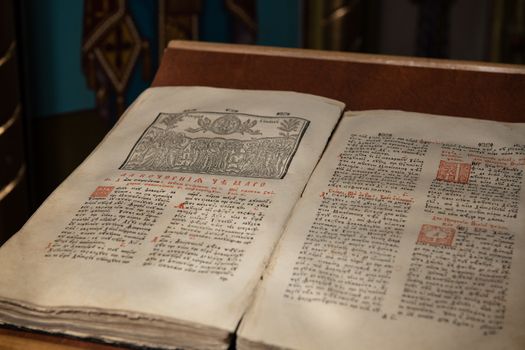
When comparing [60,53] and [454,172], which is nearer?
[454,172]

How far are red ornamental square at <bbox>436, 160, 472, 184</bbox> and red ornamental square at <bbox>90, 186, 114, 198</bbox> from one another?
564 millimetres

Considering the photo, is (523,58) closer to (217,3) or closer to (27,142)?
(217,3)

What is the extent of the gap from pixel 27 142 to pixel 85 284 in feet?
5.37

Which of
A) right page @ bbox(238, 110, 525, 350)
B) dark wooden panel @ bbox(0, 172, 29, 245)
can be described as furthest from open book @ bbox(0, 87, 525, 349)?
dark wooden panel @ bbox(0, 172, 29, 245)

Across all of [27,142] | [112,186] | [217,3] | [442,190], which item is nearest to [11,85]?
[27,142]

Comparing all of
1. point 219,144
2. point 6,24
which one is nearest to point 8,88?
point 6,24

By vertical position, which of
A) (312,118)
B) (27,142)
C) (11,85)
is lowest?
(27,142)

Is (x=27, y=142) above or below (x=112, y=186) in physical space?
below

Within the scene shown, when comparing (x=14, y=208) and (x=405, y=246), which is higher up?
(x=405, y=246)

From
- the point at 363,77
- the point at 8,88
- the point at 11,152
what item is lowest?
the point at 11,152

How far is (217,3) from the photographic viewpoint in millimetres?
3348

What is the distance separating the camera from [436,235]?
1456 millimetres

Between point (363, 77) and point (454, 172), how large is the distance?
37cm

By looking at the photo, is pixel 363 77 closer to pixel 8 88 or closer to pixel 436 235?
pixel 436 235
